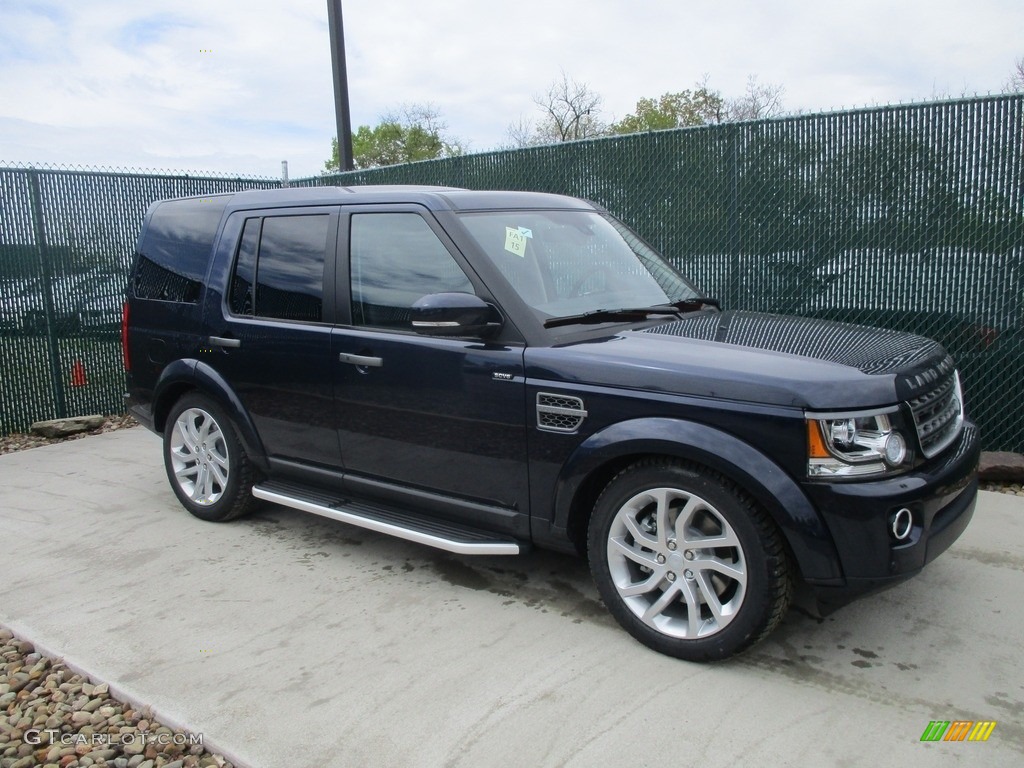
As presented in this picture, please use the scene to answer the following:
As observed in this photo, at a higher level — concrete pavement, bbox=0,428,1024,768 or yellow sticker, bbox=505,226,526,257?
yellow sticker, bbox=505,226,526,257

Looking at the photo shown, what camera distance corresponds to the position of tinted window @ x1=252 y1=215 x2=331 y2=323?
169 inches

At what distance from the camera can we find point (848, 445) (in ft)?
9.43

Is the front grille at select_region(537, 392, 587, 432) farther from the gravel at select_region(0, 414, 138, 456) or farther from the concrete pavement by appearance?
the gravel at select_region(0, 414, 138, 456)

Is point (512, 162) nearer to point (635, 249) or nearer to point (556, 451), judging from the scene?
point (635, 249)

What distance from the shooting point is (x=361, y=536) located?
15.7ft

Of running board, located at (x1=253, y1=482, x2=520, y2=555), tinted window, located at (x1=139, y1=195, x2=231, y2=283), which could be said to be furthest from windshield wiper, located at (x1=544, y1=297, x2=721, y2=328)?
tinted window, located at (x1=139, y1=195, x2=231, y2=283)

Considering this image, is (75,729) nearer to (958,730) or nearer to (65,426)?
(958,730)

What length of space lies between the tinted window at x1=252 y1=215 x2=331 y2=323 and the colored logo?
3.22 m

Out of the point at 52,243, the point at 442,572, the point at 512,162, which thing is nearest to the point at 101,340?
the point at 52,243

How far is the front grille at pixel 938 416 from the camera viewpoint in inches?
121

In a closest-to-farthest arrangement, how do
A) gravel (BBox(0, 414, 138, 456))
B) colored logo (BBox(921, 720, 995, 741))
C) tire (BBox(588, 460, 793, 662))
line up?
colored logo (BBox(921, 720, 995, 741)), tire (BBox(588, 460, 793, 662)), gravel (BBox(0, 414, 138, 456))

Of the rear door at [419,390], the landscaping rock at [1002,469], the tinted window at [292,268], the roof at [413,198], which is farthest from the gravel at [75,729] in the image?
the landscaping rock at [1002,469]

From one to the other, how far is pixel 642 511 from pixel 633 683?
66 centimetres

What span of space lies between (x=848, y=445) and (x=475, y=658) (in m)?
1.67
